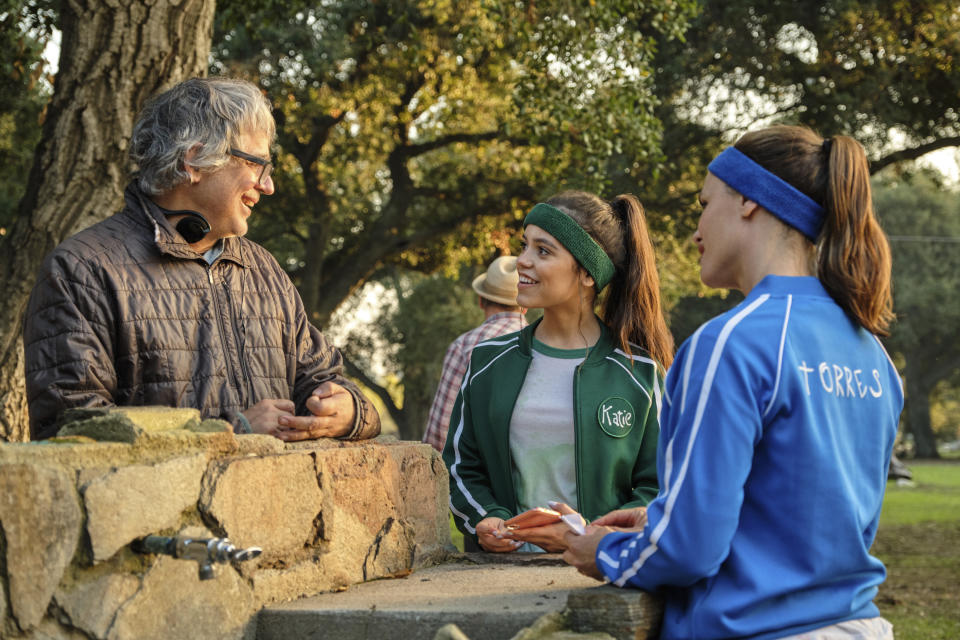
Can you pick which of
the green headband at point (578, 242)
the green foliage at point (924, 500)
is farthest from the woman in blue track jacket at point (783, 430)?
the green foliage at point (924, 500)

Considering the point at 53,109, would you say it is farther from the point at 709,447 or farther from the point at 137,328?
the point at 709,447

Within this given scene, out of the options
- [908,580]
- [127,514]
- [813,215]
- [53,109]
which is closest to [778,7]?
[908,580]

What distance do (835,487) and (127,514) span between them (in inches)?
57.5

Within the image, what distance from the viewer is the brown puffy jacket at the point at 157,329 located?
8.77 ft

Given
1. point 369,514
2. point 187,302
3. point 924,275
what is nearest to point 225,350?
point 187,302

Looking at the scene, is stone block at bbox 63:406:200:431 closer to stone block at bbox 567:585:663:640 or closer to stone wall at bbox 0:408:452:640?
stone wall at bbox 0:408:452:640

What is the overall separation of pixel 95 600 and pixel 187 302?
996 millimetres

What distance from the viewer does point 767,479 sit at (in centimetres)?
217

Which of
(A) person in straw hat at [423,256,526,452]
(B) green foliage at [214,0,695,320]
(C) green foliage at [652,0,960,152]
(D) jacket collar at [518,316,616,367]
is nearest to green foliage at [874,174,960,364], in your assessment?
(B) green foliage at [214,0,695,320]

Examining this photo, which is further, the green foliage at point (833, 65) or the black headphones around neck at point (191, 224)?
the green foliage at point (833, 65)

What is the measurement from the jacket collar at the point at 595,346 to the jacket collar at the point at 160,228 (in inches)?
41.6

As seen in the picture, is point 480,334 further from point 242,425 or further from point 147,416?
point 147,416

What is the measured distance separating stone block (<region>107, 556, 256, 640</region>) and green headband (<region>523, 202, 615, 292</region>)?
5.42ft

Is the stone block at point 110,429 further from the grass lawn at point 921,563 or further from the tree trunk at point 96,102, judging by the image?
the grass lawn at point 921,563
